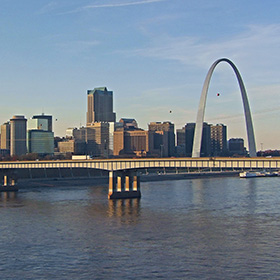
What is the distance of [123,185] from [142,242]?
4104 centimetres

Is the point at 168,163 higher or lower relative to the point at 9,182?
higher

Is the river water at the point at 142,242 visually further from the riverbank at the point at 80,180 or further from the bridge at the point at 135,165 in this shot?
the riverbank at the point at 80,180

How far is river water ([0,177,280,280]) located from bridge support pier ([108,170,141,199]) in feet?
39.5

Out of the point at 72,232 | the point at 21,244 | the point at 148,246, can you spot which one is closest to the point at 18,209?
the point at 72,232

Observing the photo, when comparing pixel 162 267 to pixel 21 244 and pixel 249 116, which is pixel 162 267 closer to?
pixel 21 244

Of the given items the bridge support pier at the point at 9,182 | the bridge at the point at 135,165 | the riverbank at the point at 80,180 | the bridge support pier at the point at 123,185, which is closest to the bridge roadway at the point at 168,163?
the bridge at the point at 135,165

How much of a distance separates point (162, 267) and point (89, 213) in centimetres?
3014

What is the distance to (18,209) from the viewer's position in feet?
236

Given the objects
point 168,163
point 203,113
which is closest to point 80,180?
point 203,113

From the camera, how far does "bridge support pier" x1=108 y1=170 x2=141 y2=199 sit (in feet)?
279

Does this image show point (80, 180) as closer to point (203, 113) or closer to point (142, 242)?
point (203, 113)

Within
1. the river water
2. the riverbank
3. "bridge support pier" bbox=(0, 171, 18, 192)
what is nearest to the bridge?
the river water

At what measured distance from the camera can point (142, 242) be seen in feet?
150

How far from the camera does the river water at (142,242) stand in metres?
36.3
